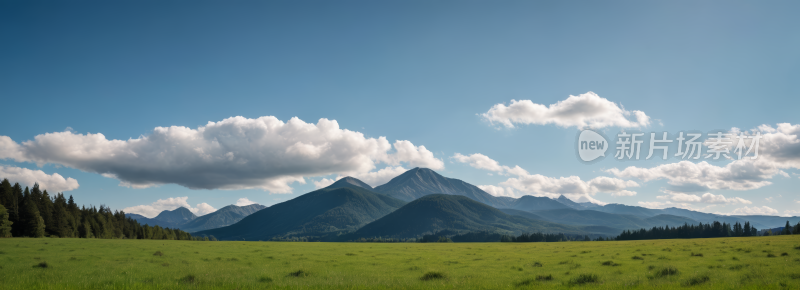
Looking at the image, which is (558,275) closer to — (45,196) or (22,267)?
(22,267)

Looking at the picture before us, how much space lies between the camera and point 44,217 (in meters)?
103

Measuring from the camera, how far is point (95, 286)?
18.6 m

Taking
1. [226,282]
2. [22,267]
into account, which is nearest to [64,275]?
[22,267]

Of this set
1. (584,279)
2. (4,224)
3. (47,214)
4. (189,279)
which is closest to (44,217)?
(47,214)

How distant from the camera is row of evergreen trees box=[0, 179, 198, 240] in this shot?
93.7 m

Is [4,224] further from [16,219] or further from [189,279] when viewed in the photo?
[189,279]

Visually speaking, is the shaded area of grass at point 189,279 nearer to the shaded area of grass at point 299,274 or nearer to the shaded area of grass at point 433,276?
the shaded area of grass at point 299,274

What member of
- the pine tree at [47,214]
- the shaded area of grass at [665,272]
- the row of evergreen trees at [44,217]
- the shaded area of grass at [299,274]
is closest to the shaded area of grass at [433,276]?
the shaded area of grass at [299,274]

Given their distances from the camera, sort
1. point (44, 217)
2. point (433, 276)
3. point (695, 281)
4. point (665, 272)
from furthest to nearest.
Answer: point (44, 217), point (433, 276), point (665, 272), point (695, 281)

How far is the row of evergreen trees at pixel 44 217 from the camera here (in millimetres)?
93688

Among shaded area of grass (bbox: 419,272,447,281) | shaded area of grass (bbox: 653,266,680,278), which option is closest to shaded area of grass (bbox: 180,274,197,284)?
shaded area of grass (bbox: 419,272,447,281)

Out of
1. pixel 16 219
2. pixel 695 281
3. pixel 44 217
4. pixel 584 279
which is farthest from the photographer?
pixel 44 217

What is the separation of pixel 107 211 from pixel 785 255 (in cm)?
20140

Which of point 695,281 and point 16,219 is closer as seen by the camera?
point 695,281
